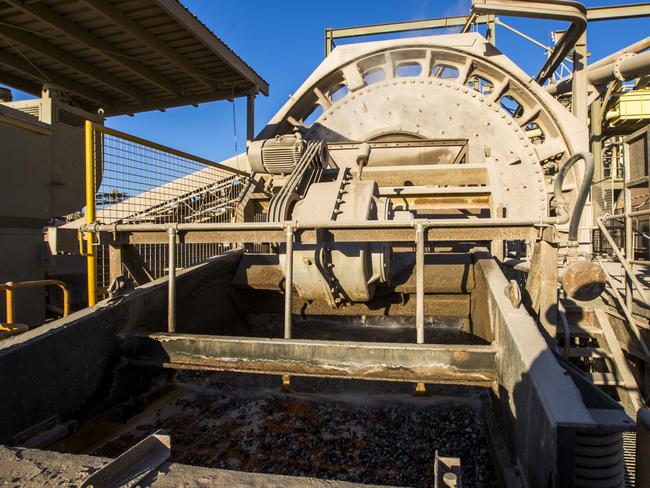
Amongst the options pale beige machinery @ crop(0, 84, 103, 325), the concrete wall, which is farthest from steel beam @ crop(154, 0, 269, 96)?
the concrete wall

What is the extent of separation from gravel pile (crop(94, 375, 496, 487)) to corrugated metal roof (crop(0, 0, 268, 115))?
6909 mm

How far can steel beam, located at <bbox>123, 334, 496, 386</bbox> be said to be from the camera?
2406 mm

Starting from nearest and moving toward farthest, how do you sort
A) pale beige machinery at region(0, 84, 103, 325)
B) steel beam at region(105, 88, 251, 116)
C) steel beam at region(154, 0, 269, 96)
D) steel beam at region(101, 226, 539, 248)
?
steel beam at region(101, 226, 539, 248)
pale beige machinery at region(0, 84, 103, 325)
steel beam at region(154, 0, 269, 96)
steel beam at region(105, 88, 251, 116)

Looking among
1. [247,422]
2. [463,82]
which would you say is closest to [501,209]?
[247,422]

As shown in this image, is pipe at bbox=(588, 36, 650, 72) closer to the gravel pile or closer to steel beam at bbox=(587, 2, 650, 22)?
steel beam at bbox=(587, 2, 650, 22)

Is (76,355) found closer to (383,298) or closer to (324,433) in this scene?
(324,433)

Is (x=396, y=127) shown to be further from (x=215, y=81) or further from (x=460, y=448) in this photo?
(x=460, y=448)

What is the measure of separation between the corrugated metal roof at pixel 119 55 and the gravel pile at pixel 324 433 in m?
6.91

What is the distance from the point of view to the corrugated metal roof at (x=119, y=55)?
281 inches

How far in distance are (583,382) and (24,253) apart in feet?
17.8

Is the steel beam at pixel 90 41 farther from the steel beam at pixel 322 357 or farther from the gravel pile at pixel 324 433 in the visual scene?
the gravel pile at pixel 324 433

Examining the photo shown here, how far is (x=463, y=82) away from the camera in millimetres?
7863

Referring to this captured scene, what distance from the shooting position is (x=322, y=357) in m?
2.58

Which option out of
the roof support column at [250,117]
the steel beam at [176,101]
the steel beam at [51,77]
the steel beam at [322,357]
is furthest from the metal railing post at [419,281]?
the steel beam at [51,77]
